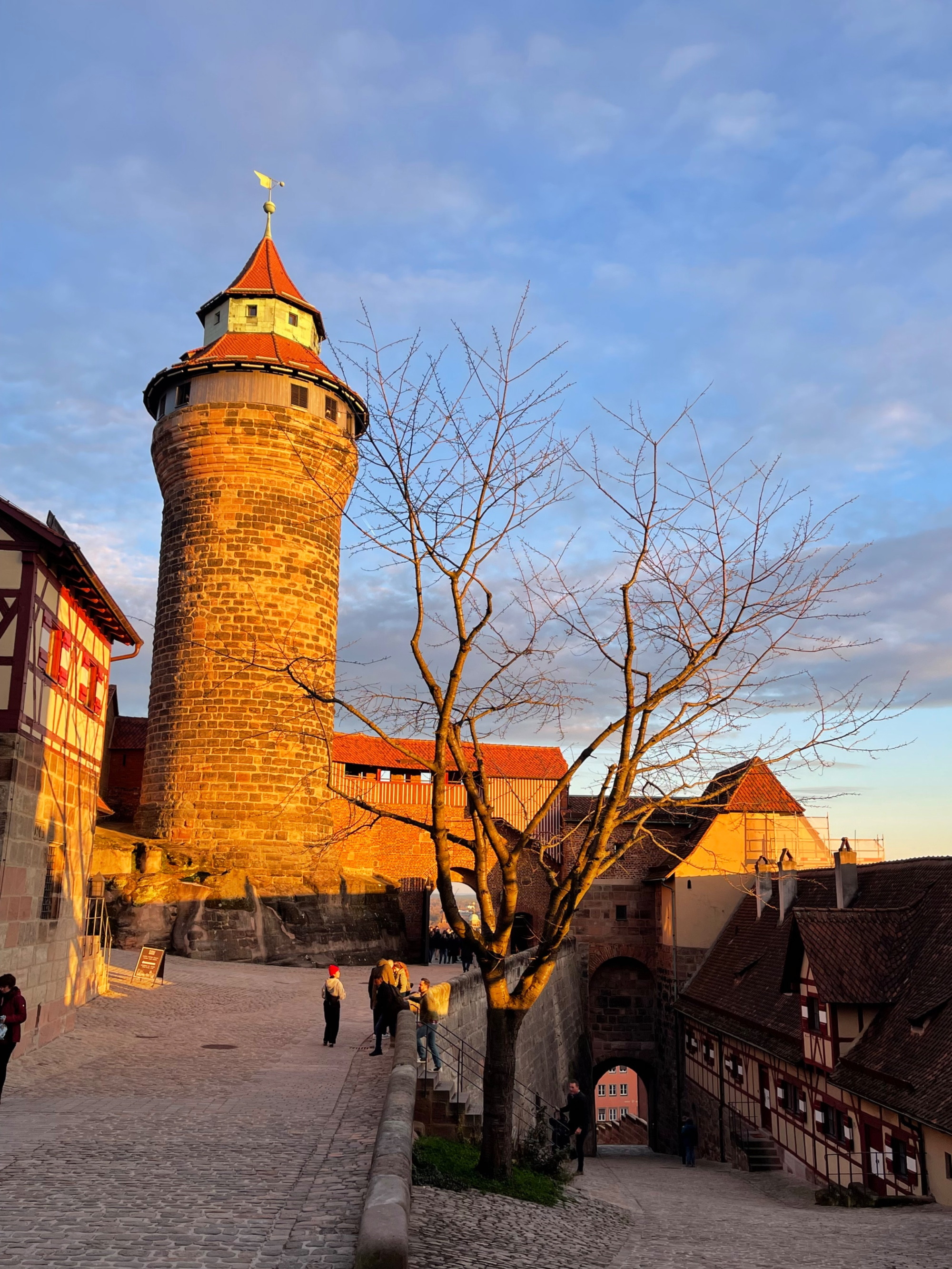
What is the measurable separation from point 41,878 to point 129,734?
21639 mm

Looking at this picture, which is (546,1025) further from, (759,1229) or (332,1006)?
(759,1229)

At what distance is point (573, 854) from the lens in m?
34.4

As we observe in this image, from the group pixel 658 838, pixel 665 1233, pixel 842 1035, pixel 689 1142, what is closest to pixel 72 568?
pixel 665 1233

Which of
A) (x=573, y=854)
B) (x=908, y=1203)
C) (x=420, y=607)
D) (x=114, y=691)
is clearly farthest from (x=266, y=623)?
(x=908, y=1203)

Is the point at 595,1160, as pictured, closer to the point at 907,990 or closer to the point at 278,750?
the point at 907,990

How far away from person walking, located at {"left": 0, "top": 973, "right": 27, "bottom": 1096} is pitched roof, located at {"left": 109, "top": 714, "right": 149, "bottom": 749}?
23630 mm

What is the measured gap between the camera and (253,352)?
28.2m

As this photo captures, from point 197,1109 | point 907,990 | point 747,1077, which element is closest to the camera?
point 197,1109

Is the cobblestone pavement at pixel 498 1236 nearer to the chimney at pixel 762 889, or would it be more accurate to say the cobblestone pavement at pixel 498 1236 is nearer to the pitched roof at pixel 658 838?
the chimney at pixel 762 889

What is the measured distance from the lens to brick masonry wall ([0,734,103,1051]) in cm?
1169

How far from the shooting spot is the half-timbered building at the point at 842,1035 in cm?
1502

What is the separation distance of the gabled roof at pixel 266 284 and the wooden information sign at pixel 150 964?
18575mm

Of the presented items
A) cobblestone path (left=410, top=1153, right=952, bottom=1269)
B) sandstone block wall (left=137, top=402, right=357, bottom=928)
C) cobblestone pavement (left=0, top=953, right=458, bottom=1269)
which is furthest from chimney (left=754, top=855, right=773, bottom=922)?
cobblestone pavement (left=0, top=953, right=458, bottom=1269)

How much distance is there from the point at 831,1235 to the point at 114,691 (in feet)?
89.9
